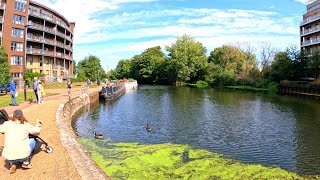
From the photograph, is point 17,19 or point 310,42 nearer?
point 17,19

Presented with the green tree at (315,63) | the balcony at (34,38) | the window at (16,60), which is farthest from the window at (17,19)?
the green tree at (315,63)

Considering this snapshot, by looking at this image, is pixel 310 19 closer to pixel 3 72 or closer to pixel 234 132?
pixel 234 132

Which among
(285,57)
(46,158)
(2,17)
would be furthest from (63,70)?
(46,158)

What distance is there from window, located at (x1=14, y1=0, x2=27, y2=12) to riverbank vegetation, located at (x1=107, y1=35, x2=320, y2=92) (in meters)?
46.4

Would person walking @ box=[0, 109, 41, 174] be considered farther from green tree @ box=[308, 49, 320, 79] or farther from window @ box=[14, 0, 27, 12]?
window @ box=[14, 0, 27, 12]

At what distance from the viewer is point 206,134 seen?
1908 centimetres

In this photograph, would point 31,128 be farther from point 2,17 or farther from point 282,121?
point 2,17

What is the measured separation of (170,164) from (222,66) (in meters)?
75.2

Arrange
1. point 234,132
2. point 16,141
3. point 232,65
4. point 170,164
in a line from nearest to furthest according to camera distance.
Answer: point 16,141 → point 170,164 → point 234,132 → point 232,65

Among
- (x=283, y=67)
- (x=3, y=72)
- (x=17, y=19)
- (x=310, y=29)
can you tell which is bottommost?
(x=3, y=72)

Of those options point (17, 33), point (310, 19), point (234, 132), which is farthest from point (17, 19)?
point (310, 19)

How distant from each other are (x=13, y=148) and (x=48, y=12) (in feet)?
234

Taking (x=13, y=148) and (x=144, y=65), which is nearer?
(x=13, y=148)

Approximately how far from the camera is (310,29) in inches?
2724
